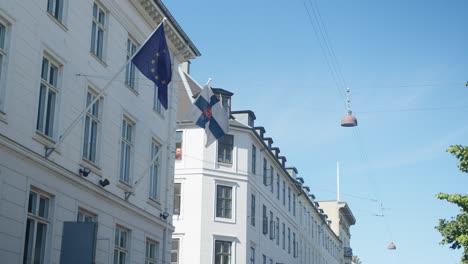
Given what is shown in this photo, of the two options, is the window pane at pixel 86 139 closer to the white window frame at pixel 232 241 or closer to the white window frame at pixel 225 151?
the white window frame at pixel 232 241

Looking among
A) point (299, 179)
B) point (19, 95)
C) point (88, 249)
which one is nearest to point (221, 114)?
point (19, 95)

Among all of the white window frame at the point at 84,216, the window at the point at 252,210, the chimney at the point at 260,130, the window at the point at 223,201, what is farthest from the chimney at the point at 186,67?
the white window frame at the point at 84,216

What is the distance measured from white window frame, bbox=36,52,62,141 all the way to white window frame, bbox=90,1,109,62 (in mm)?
2529

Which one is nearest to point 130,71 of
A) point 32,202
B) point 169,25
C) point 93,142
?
point 169,25

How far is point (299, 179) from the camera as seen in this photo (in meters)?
68.1

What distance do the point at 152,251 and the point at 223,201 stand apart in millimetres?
16945

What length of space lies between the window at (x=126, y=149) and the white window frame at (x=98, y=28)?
2.83 metres

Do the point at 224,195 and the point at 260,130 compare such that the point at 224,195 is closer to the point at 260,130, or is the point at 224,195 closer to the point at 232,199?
the point at 232,199

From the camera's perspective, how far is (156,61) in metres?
22.0

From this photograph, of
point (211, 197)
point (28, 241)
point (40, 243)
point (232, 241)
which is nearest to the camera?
point (28, 241)

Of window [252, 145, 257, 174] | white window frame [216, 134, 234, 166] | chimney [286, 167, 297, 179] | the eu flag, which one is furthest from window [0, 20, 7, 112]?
chimney [286, 167, 297, 179]

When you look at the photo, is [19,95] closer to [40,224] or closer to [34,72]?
[34,72]

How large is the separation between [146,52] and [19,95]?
429 cm

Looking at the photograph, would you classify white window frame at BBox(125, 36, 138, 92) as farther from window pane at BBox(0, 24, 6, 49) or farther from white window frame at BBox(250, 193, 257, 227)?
white window frame at BBox(250, 193, 257, 227)
